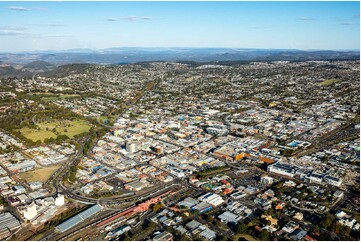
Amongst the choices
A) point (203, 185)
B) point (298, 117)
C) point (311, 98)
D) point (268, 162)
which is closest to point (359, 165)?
point (268, 162)

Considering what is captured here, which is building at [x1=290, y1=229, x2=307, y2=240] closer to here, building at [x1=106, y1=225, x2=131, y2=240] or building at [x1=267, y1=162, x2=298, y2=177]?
building at [x1=267, y1=162, x2=298, y2=177]

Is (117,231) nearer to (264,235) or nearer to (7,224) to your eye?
(7,224)

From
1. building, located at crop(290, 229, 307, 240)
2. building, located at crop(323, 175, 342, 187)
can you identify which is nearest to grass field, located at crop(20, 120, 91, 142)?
building, located at crop(323, 175, 342, 187)

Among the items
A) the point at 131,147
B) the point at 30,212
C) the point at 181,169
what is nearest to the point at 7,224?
the point at 30,212

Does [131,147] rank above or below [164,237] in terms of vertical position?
above

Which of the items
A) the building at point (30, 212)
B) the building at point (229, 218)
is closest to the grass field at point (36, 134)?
the building at point (30, 212)
